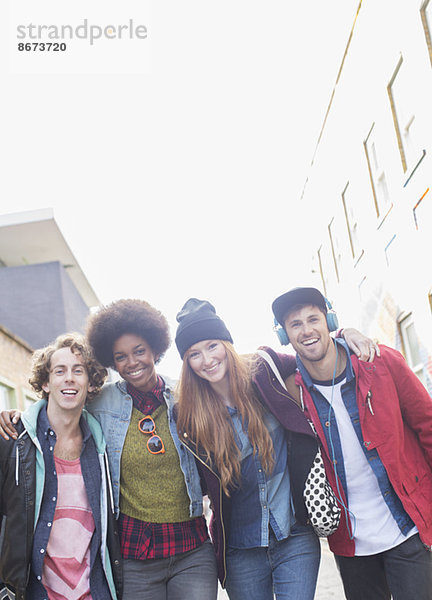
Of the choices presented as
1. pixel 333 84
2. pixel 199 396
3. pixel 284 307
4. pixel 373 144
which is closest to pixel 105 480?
pixel 199 396

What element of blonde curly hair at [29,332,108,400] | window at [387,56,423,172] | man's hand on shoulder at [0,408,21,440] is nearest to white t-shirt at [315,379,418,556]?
blonde curly hair at [29,332,108,400]

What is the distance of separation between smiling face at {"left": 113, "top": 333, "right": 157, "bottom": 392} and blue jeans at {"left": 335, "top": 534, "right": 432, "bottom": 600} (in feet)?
5.45

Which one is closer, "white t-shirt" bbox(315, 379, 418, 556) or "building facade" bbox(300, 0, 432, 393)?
"white t-shirt" bbox(315, 379, 418, 556)

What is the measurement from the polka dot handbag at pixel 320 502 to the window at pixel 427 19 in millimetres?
7451

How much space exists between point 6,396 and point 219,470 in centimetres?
1324

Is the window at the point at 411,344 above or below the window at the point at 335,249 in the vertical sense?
below

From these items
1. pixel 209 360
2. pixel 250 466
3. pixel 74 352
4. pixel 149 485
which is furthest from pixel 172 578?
pixel 74 352

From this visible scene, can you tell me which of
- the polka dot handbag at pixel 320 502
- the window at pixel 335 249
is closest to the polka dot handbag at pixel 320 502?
the polka dot handbag at pixel 320 502

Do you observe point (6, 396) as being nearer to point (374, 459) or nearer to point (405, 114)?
point (405, 114)

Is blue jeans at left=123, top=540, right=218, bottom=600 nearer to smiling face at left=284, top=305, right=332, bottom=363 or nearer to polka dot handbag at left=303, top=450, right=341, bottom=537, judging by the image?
polka dot handbag at left=303, top=450, right=341, bottom=537

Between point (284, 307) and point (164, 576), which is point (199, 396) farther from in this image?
point (164, 576)

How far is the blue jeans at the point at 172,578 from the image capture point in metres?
3.71

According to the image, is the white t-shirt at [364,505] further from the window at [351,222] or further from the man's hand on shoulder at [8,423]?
the window at [351,222]

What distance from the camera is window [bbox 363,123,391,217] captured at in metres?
12.3
